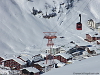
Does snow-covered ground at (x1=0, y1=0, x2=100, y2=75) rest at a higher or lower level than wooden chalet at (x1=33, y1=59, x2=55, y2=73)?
higher

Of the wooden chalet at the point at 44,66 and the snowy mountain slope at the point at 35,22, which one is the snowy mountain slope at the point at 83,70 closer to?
the wooden chalet at the point at 44,66

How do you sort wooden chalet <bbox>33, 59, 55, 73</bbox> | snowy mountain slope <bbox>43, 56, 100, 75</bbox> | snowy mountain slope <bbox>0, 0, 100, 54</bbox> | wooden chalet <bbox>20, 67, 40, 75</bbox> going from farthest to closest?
snowy mountain slope <bbox>0, 0, 100, 54</bbox>
wooden chalet <bbox>33, 59, 55, 73</bbox>
wooden chalet <bbox>20, 67, 40, 75</bbox>
snowy mountain slope <bbox>43, 56, 100, 75</bbox>

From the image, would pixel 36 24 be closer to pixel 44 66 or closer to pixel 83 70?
pixel 44 66

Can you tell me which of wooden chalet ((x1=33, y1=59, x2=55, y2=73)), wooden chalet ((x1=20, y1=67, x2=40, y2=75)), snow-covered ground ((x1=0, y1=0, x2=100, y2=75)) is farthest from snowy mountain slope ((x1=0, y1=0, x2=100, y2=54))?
wooden chalet ((x1=20, y1=67, x2=40, y2=75))

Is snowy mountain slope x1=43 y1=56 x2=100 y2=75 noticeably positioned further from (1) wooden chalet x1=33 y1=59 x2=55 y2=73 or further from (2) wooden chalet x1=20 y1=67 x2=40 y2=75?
(1) wooden chalet x1=33 y1=59 x2=55 y2=73

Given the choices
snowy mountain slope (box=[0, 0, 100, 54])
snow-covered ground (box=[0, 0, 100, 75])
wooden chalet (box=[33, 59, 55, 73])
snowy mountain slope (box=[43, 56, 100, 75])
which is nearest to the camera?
snowy mountain slope (box=[43, 56, 100, 75])

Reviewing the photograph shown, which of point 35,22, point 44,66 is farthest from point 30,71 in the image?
point 35,22

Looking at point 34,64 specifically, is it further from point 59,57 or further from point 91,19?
point 91,19

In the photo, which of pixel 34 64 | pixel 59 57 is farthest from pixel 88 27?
pixel 34 64

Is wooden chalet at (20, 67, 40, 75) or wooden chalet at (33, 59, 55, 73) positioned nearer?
wooden chalet at (20, 67, 40, 75)
